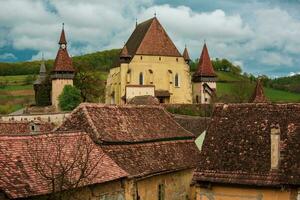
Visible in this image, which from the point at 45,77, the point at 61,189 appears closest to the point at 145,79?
the point at 45,77

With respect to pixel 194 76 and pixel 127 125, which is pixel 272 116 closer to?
pixel 127 125

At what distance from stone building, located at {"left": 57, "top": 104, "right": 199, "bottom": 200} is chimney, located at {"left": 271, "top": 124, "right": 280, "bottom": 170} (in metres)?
7.20

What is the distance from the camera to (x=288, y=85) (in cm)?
10269

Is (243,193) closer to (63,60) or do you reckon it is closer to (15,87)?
(63,60)

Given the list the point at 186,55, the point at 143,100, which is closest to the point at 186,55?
the point at 186,55

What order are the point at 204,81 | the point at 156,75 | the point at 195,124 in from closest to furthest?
the point at 195,124, the point at 156,75, the point at 204,81

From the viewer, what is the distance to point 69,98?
248 feet

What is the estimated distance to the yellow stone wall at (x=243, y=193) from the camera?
20656 mm

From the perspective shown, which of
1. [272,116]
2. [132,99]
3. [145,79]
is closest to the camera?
[272,116]

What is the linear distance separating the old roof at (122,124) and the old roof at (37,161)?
225cm

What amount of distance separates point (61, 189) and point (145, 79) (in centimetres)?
6131

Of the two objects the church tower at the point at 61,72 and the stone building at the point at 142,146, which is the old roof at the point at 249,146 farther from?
the church tower at the point at 61,72

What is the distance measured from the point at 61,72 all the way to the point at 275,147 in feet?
201

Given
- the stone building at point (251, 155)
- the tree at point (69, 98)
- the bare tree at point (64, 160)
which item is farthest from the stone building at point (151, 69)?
the stone building at point (251, 155)
